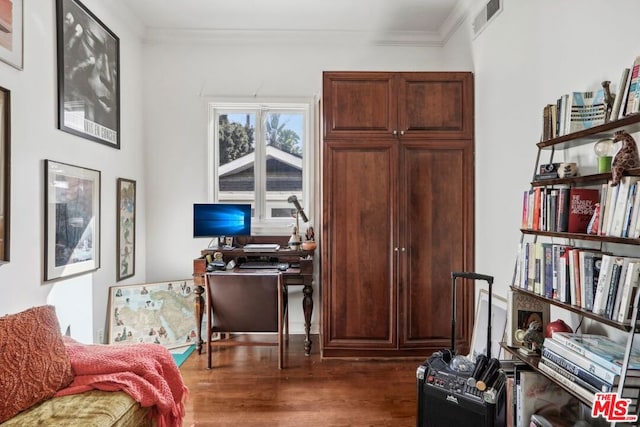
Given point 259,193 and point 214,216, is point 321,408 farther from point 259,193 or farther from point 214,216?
point 259,193

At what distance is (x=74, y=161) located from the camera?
8.69 ft

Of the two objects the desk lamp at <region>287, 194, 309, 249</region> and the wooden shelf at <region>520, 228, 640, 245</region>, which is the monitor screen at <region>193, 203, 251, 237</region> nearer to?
the desk lamp at <region>287, 194, 309, 249</region>

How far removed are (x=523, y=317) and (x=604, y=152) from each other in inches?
36.9

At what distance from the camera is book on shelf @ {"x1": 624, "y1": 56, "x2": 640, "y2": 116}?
4.63ft

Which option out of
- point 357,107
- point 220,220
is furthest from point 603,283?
point 220,220

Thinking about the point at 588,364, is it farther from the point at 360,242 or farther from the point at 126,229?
the point at 126,229

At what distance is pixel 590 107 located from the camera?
5.70 ft

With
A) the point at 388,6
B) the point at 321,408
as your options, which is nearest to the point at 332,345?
the point at 321,408

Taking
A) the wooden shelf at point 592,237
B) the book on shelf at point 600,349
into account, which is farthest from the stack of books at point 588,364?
the wooden shelf at point 592,237

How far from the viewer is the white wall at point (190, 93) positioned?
148 inches

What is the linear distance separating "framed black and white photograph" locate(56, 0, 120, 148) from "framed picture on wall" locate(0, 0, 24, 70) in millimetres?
340

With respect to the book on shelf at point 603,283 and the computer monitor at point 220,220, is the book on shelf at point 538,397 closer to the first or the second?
the book on shelf at point 603,283

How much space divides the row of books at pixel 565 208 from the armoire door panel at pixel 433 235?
1150 millimetres

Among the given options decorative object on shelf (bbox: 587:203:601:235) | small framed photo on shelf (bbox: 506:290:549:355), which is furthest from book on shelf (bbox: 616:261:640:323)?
small framed photo on shelf (bbox: 506:290:549:355)
